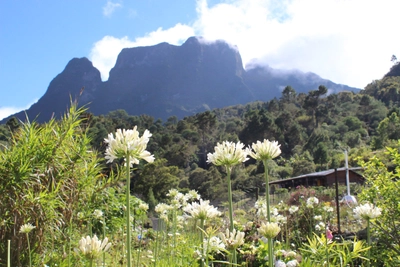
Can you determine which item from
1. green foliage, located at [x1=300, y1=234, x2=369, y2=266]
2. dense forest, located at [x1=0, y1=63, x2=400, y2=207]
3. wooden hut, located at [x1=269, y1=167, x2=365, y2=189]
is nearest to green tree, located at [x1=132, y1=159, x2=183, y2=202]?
dense forest, located at [x1=0, y1=63, x2=400, y2=207]

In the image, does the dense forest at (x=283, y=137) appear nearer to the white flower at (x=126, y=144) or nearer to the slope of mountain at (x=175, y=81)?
the white flower at (x=126, y=144)

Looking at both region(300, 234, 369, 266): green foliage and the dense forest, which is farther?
the dense forest

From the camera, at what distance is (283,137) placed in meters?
41.0

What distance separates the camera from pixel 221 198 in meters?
24.6

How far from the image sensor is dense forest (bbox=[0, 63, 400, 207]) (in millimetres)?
26531

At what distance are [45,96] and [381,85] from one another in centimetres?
13128

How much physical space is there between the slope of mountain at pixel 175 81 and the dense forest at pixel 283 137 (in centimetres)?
9859

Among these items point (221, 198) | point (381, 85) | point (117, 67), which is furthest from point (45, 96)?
point (221, 198)

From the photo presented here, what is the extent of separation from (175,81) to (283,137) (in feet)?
425

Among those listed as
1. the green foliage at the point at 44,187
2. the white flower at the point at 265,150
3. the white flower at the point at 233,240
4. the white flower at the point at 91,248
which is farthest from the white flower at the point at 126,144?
the green foliage at the point at 44,187

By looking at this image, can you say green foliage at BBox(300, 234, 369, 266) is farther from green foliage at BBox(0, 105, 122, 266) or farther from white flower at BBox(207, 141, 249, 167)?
green foliage at BBox(0, 105, 122, 266)

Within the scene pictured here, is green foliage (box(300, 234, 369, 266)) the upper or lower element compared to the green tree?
lower

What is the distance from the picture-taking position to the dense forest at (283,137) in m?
26.5

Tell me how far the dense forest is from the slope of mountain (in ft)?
323
